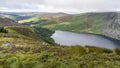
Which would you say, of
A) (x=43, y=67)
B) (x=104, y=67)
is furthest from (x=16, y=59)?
(x=104, y=67)

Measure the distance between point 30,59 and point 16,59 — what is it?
109 inches

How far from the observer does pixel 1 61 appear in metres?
47.8

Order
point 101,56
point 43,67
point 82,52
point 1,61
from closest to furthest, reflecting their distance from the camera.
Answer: point 43,67 < point 1,61 < point 101,56 < point 82,52

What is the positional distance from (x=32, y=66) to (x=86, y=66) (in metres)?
10.1

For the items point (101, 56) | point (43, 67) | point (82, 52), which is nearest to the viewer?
point (43, 67)

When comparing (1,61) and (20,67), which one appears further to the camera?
(1,61)

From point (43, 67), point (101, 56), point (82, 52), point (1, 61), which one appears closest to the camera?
point (43, 67)

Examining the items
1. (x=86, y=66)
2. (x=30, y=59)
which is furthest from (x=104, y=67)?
(x=30, y=59)

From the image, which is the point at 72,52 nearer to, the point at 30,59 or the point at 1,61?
the point at 30,59

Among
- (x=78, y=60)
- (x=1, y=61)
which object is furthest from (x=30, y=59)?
(x=78, y=60)

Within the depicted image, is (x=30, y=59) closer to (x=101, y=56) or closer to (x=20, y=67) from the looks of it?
(x=20, y=67)

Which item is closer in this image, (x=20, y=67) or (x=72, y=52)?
(x=20, y=67)

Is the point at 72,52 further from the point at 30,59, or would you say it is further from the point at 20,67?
the point at 20,67

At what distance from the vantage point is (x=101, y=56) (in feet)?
175
